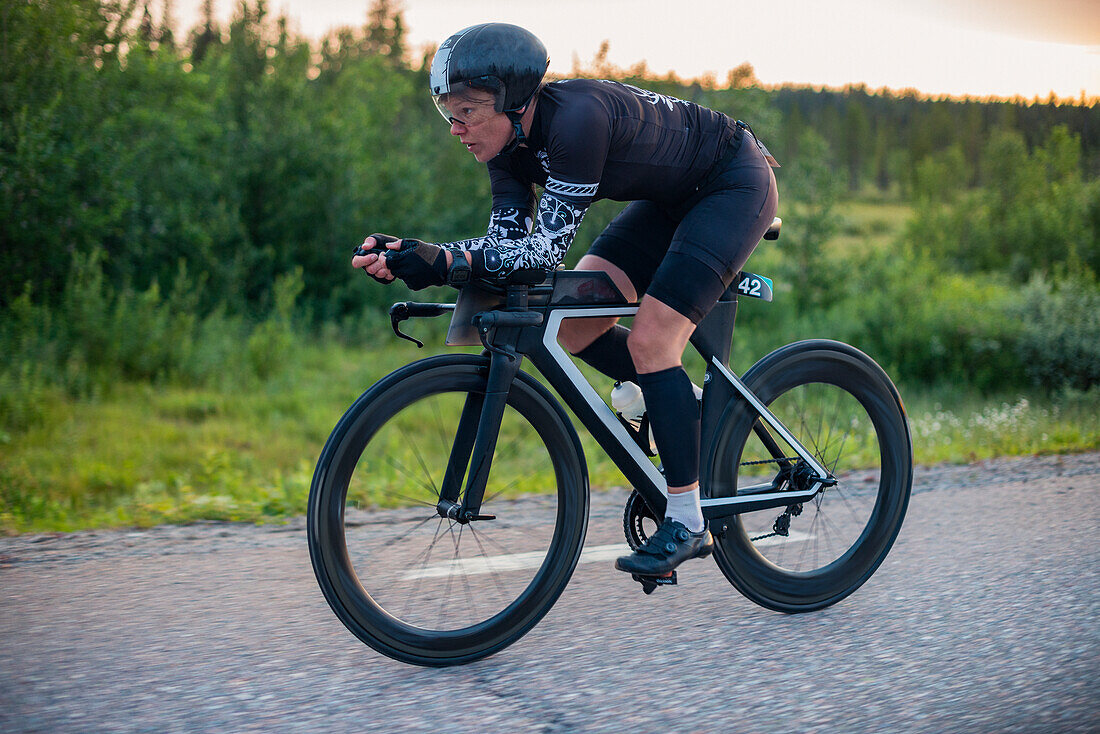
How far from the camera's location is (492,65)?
2.74m

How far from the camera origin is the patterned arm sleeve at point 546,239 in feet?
9.03

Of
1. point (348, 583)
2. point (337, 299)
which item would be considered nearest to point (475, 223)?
point (337, 299)

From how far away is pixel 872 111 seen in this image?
40625mm

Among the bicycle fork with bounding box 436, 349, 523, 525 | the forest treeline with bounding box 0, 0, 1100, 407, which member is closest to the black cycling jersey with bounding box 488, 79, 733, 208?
the bicycle fork with bounding box 436, 349, 523, 525

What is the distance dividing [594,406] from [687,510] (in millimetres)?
474

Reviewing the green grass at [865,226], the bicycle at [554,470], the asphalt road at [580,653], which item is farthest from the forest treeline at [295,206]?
the bicycle at [554,470]

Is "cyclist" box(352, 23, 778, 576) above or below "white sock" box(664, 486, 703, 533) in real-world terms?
above

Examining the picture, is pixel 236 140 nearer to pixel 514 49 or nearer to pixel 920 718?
pixel 514 49

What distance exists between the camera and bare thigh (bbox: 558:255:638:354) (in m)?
3.24

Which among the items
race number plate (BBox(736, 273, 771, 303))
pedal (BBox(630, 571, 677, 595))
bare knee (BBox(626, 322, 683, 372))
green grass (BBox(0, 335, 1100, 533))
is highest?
race number plate (BBox(736, 273, 771, 303))

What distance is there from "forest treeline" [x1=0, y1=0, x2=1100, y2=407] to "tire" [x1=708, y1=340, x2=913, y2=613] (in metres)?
6.92

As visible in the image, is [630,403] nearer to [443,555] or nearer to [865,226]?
[443,555]

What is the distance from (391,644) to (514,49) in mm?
1875

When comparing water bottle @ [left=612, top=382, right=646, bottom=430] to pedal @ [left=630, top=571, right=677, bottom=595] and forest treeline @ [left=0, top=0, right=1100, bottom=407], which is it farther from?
forest treeline @ [left=0, top=0, right=1100, bottom=407]
